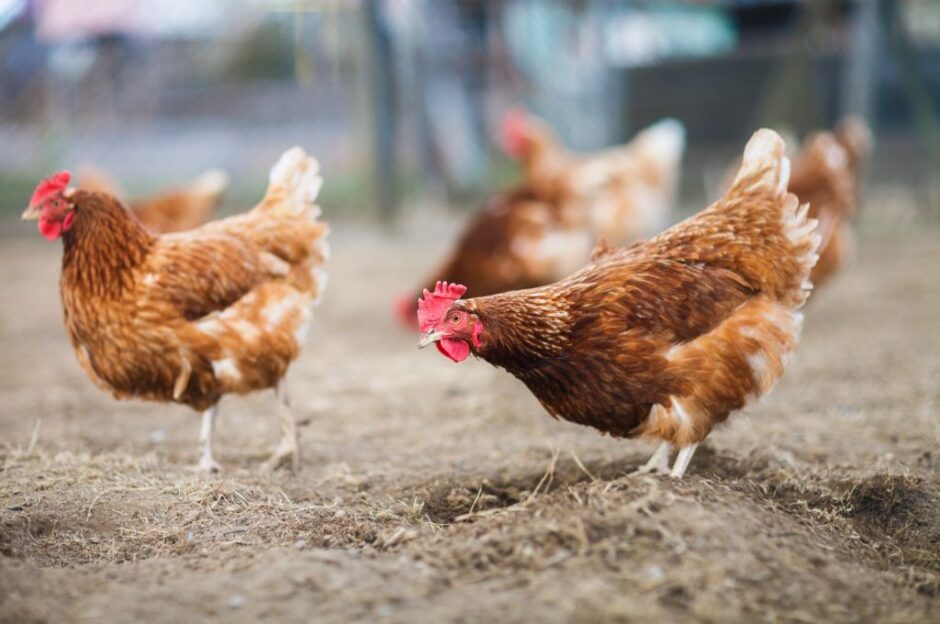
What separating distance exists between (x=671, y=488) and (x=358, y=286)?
6.74 metres

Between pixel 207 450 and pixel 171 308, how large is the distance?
2.36 ft

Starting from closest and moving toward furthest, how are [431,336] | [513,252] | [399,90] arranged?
[431,336]
[513,252]
[399,90]

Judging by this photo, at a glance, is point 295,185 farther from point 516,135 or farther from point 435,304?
point 516,135

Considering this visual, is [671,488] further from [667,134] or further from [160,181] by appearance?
[160,181]

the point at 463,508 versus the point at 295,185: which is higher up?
the point at 295,185

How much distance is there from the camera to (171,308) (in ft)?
12.4

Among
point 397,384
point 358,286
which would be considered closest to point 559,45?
point 358,286

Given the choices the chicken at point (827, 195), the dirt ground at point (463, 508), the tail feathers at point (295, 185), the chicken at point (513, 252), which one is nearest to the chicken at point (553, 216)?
the chicken at point (513, 252)

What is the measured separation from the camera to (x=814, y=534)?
296 centimetres

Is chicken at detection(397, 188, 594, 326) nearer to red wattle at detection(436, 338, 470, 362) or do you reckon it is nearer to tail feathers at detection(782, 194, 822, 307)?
tail feathers at detection(782, 194, 822, 307)

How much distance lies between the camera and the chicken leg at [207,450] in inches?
156

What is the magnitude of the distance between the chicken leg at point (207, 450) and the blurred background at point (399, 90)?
828cm

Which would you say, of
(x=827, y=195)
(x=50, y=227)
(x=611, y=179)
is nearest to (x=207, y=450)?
(x=50, y=227)

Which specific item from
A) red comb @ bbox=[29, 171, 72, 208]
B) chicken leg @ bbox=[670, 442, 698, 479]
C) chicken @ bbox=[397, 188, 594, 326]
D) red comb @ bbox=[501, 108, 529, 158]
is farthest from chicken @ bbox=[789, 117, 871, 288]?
red comb @ bbox=[29, 171, 72, 208]
